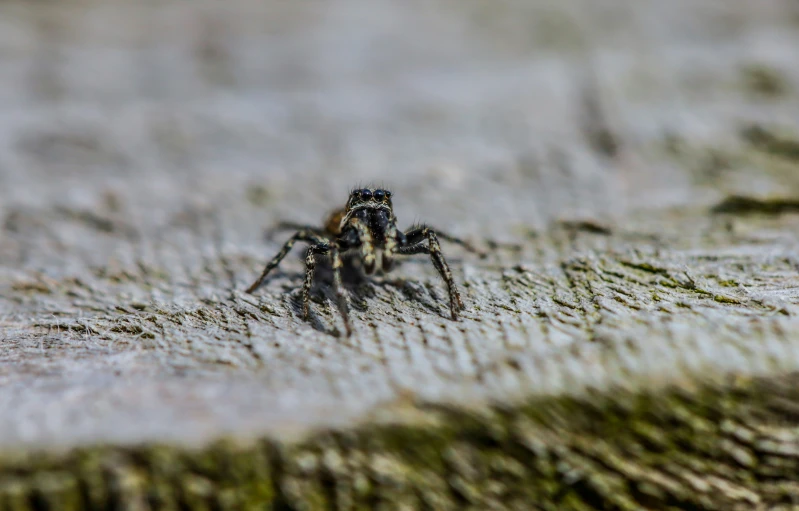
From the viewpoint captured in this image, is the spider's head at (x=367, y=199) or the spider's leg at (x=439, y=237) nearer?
the spider's leg at (x=439, y=237)

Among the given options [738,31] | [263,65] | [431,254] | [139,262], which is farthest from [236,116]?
[738,31]

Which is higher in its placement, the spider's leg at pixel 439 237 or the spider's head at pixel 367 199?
the spider's head at pixel 367 199

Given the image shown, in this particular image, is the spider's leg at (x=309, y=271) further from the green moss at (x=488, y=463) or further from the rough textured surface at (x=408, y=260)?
the green moss at (x=488, y=463)

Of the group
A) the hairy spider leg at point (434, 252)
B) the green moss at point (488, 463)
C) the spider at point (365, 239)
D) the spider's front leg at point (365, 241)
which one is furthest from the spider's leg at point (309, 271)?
the green moss at point (488, 463)

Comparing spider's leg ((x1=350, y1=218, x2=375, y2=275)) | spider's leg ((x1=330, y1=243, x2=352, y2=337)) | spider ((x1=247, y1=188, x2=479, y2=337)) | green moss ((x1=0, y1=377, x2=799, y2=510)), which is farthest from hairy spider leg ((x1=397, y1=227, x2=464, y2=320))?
A: green moss ((x1=0, y1=377, x2=799, y2=510))

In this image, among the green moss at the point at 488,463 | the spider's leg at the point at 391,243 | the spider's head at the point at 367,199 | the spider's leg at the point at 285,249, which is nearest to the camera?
the green moss at the point at 488,463

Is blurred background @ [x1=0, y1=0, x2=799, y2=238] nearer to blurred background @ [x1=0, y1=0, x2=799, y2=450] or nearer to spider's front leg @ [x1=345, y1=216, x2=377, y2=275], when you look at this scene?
blurred background @ [x1=0, y1=0, x2=799, y2=450]

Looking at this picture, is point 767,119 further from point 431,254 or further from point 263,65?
point 263,65

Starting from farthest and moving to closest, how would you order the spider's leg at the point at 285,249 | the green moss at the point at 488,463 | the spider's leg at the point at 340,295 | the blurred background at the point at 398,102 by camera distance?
the blurred background at the point at 398,102
the spider's leg at the point at 285,249
the spider's leg at the point at 340,295
the green moss at the point at 488,463
